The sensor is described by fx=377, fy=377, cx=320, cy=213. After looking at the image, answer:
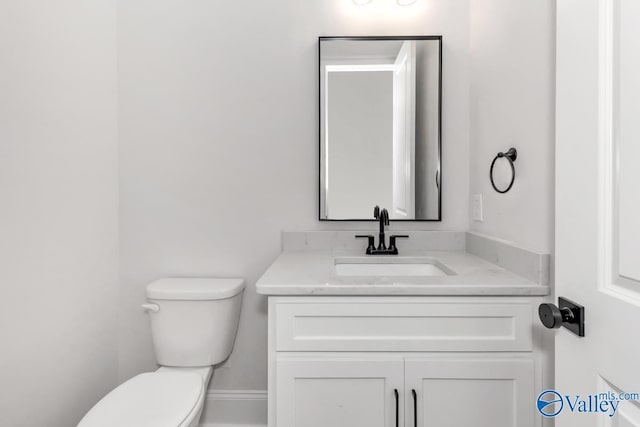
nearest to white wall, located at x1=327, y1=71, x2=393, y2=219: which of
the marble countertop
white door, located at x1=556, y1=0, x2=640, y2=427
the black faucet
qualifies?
the black faucet

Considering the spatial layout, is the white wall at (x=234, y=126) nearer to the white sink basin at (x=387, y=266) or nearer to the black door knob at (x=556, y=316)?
the white sink basin at (x=387, y=266)

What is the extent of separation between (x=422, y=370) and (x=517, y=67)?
3.45 feet

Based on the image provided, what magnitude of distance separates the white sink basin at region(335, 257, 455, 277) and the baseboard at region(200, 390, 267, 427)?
0.74 metres

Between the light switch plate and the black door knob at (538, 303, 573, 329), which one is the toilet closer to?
the light switch plate

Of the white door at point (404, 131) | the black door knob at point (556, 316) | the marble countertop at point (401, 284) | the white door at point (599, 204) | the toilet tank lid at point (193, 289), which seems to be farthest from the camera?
the white door at point (404, 131)

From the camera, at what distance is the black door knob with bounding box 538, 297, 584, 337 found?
66 cm

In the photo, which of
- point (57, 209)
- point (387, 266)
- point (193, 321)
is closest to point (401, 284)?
point (387, 266)

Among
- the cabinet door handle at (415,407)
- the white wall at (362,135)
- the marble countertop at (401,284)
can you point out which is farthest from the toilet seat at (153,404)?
the white wall at (362,135)

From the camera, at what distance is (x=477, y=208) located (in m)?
1.65

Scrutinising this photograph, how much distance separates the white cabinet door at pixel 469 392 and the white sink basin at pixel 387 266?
506 millimetres

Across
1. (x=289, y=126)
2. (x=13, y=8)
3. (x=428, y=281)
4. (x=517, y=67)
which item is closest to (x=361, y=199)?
(x=289, y=126)

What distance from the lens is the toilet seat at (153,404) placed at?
3.66ft

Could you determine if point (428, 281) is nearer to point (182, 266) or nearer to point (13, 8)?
point (182, 266)

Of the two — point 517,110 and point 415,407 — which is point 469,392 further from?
point 517,110
